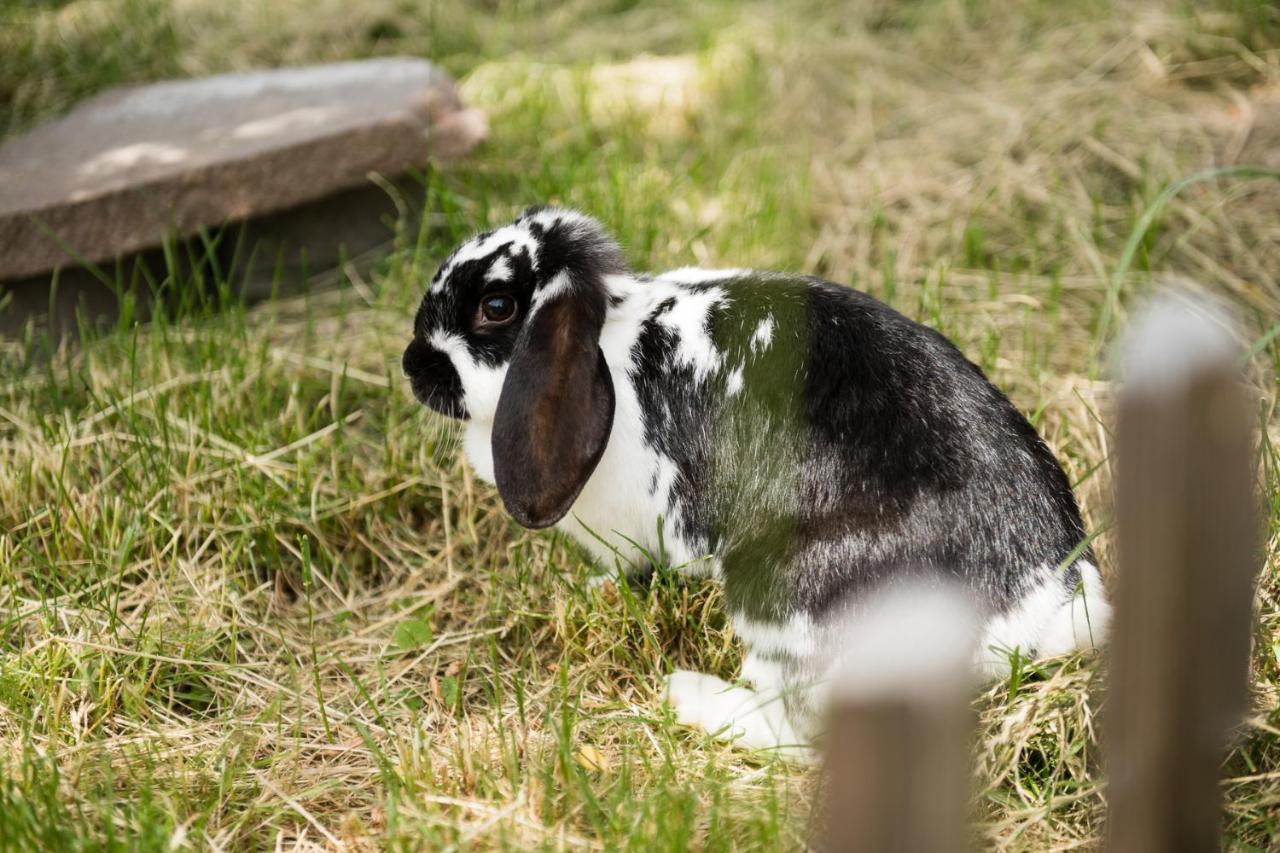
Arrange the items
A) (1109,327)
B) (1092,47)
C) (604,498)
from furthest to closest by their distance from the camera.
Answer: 1. (1092,47)
2. (1109,327)
3. (604,498)

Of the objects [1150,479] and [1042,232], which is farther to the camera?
[1042,232]

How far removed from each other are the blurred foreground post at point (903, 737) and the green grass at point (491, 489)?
0.66m

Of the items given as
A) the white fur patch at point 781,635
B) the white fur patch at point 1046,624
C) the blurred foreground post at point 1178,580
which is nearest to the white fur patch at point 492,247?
the white fur patch at point 781,635

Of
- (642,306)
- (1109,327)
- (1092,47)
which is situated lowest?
(1109,327)

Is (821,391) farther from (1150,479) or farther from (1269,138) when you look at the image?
(1269,138)

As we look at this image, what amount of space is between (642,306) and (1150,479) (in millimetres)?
1367

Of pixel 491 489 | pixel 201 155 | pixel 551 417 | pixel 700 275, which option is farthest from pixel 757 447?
pixel 201 155

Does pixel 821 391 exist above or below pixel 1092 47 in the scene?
below

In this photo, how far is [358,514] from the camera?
3148 mm

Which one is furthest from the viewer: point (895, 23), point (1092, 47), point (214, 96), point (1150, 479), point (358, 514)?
point (895, 23)

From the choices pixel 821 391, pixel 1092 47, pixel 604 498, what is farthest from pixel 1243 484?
pixel 1092 47

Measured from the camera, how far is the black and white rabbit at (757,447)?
88.5 inches

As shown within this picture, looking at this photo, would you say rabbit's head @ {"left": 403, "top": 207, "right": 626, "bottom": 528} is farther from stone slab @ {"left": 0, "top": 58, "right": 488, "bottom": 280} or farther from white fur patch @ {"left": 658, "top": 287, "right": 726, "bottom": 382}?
stone slab @ {"left": 0, "top": 58, "right": 488, "bottom": 280}

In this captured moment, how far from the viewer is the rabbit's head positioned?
2.39m
